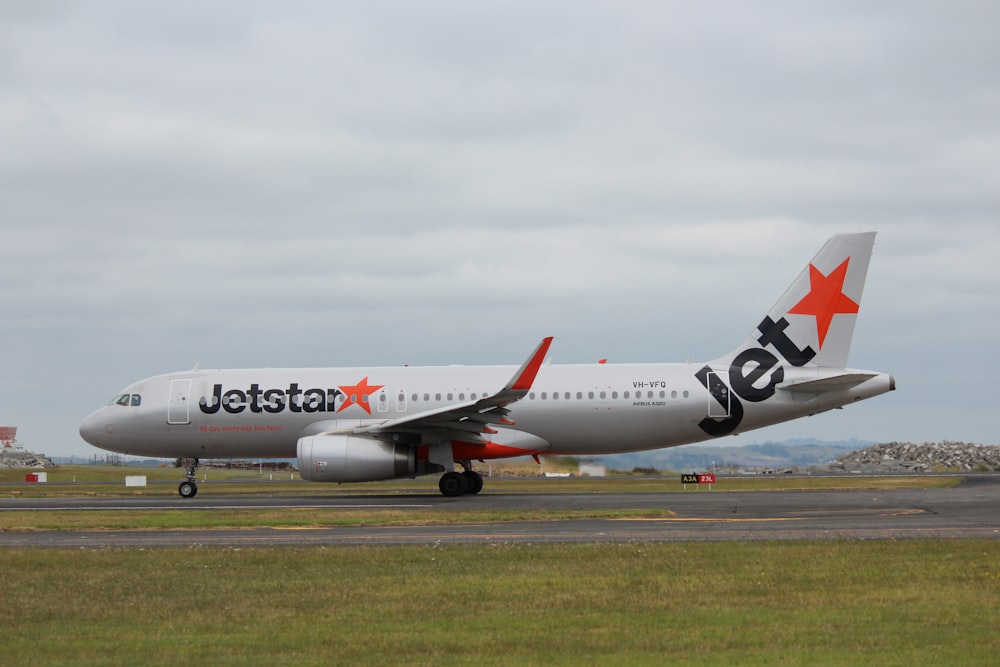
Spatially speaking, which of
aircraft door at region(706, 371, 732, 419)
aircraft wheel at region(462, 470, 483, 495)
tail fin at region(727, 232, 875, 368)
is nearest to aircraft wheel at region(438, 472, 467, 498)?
aircraft wheel at region(462, 470, 483, 495)

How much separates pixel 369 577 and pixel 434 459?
1710 centimetres

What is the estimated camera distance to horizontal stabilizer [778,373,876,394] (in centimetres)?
2962

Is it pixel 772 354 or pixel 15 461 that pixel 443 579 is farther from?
pixel 15 461

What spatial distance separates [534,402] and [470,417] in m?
2.38

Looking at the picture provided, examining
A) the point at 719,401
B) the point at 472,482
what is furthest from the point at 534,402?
the point at 719,401

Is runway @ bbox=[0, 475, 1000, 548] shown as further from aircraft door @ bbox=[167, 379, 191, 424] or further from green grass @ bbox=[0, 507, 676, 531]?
aircraft door @ bbox=[167, 379, 191, 424]

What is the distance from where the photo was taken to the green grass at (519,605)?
30.0 ft

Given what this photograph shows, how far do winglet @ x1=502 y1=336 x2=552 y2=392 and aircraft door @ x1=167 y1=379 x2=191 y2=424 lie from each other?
428 inches

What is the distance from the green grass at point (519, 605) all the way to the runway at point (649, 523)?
1.70 meters

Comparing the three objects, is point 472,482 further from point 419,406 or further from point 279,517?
point 279,517

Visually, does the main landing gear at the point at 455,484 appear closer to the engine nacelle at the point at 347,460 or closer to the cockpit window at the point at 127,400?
the engine nacelle at the point at 347,460

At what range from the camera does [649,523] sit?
795 inches

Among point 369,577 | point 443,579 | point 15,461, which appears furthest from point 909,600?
point 15,461

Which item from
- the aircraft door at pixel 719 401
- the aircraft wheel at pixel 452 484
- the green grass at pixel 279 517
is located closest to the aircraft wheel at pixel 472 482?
the aircraft wheel at pixel 452 484
